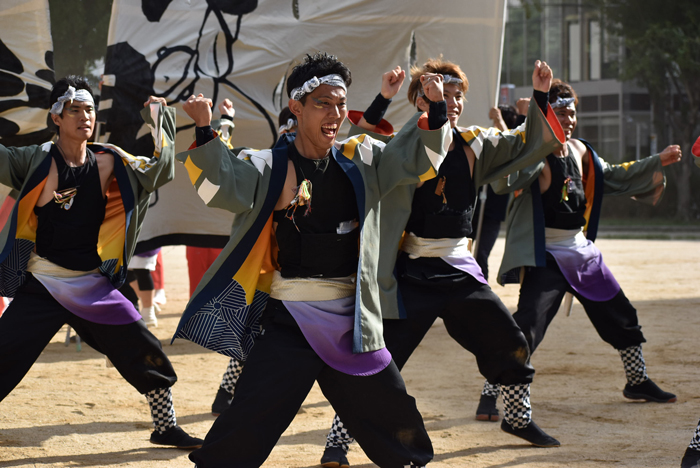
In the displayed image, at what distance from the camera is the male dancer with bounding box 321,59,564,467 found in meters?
3.96

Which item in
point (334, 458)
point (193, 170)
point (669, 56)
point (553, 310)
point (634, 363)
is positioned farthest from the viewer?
point (669, 56)

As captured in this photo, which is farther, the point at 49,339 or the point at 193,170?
the point at 49,339

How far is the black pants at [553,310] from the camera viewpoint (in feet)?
15.0

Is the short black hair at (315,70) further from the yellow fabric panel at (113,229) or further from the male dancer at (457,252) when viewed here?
the yellow fabric panel at (113,229)

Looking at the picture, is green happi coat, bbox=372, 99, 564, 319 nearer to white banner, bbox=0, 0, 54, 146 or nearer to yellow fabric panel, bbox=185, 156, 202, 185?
yellow fabric panel, bbox=185, 156, 202, 185

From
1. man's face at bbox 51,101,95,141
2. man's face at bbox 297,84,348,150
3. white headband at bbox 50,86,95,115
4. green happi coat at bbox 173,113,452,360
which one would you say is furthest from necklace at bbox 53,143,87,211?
man's face at bbox 297,84,348,150

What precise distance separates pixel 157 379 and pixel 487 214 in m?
4.07

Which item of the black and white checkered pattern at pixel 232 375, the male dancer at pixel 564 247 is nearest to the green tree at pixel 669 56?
the male dancer at pixel 564 247

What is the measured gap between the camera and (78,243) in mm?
4176

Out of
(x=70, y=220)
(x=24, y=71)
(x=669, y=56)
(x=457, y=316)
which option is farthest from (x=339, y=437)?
(x=669, y=56)

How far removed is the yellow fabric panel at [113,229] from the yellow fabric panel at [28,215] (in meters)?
0.34

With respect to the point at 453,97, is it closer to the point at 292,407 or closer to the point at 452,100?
the point at 452,100

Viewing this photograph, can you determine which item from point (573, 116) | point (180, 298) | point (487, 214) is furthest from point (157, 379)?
point (180, 298)

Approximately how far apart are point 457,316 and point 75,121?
7.19ft
